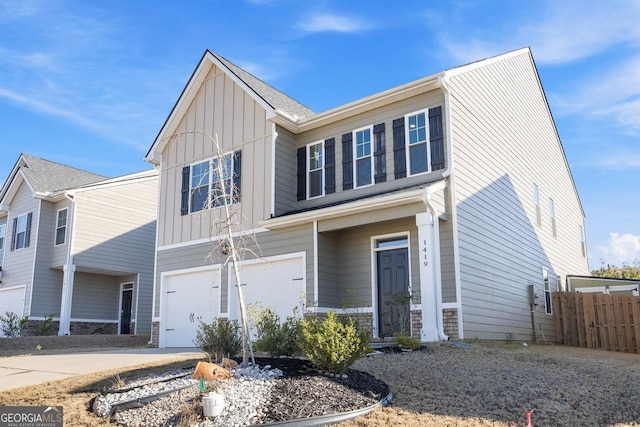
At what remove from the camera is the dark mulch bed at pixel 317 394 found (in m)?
5.96

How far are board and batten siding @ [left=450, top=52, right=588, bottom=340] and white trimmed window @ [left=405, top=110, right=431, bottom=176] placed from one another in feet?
2.19

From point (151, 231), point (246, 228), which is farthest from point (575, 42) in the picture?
point (151, 231)

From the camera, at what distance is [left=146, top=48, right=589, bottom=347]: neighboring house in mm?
12453

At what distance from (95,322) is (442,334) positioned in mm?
17410

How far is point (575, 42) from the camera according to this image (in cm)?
1457

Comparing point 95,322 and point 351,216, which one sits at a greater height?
point 351,216

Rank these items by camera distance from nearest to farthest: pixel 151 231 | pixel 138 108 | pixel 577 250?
pixel 138 108 → pixel 577 250 → pixel 151 231

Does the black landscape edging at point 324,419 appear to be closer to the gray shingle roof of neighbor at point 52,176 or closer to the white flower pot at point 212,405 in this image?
the white flower pot at point 212,405

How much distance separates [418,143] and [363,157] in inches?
64.3

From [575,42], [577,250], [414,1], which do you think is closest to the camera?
[414,1]

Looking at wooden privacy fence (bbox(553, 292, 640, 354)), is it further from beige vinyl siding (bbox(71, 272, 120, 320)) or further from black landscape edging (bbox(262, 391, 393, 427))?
beige vinyl siding (bbox(71, 272, 120, 320))

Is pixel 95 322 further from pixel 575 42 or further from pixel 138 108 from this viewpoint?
pixel 575 42

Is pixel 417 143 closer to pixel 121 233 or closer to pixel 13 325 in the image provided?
pixel 121 233

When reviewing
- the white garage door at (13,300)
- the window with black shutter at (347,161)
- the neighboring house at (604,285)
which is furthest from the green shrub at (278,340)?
the white garage door at (13,300)
